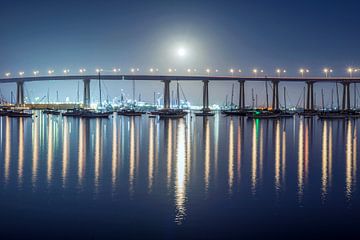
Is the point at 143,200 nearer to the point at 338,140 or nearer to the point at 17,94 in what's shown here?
the point at 338,140

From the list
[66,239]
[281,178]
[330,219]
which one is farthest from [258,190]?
[66,239]

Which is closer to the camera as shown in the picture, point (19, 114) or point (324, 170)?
point (324, 170)

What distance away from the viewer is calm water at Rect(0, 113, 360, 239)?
15.2 meters

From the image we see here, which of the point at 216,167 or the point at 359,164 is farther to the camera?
the point at 359,164

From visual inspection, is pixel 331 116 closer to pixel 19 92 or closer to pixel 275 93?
pixel 275 93

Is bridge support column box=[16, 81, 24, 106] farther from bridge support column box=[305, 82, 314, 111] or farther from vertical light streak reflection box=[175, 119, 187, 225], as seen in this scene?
vertical light streak reflection box=[175, 119, 187, 225]

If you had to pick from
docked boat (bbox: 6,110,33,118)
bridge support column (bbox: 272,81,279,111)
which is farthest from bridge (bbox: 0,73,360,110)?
docked boat (bbox: 6,110,33,118)

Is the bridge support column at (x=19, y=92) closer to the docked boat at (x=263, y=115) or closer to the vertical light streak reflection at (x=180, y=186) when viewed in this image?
the docked boat at (x=263, y=115)

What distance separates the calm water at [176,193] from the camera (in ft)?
49.8

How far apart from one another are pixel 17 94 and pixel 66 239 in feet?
379

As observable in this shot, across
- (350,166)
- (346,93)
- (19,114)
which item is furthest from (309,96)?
(350,166)

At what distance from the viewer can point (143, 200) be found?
18562mm

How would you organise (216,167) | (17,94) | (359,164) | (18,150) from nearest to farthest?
(216,167), (359,164), (18,150), (17,94)

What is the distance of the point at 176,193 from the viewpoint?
19656 mm
